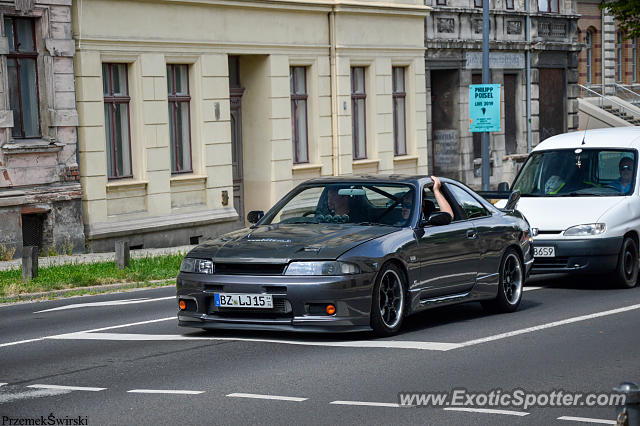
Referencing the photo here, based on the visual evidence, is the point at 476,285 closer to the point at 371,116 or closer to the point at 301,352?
the point at 301,352

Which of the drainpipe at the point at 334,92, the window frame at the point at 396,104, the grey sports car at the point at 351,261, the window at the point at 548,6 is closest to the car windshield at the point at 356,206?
the grey sports car at the point at 351,261

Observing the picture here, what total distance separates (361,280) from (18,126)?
13.3 m

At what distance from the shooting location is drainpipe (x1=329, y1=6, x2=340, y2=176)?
1201 inches

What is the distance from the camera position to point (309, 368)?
9625 millimetres

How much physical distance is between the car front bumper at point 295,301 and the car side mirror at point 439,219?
1320mm

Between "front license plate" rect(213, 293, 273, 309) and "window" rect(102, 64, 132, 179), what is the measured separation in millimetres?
13982

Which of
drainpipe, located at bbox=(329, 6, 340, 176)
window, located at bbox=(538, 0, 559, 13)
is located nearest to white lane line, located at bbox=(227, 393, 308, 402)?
drainpipe, located at bbox=(329, 6, 340, 176)

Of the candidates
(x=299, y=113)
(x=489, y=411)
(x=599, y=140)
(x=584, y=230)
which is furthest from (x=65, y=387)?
(x=299, y=113)

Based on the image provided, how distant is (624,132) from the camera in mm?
17625

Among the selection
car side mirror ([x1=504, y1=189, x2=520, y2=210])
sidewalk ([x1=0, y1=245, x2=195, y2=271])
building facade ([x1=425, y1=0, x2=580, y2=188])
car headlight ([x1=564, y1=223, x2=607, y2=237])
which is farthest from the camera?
building facade ([x1=425, y1=0, x2=580, y2=188])

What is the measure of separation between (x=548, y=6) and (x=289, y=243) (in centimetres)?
3183

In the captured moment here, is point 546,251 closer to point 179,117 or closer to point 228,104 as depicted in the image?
point 179,117

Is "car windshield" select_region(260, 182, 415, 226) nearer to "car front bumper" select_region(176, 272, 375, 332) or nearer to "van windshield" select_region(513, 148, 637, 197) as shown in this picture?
"car front bumper" select_region(176, 272, 375, 332)

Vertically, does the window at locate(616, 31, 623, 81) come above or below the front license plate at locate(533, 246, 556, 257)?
above
